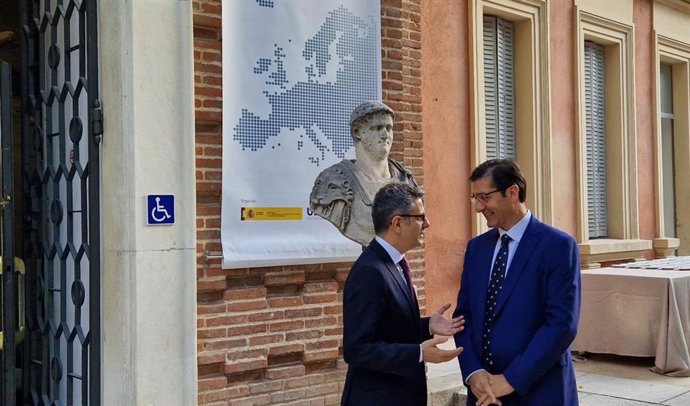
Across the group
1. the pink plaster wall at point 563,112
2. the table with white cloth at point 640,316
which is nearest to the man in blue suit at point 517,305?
the table with white cloth at point 640,316

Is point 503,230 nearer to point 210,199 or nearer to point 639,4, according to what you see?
point 210,199

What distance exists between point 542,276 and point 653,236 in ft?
30.3

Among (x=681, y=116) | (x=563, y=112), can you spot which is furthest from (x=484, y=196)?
(x=681, y=116)

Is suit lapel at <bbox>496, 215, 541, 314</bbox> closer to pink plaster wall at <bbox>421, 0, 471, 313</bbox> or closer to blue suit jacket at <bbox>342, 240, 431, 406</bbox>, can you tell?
blue suit jacket at <bbox>342, 240, 431, 406</bbox>

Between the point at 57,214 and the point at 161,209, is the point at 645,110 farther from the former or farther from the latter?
the point at 57,214

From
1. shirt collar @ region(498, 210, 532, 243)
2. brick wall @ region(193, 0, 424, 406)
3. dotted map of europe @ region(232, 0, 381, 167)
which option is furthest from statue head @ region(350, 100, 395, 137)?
shirt collar @ region(498, 210, 532, 243)

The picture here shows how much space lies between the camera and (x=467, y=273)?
3.37 meters

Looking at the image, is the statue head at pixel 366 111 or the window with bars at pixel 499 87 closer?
the statue head at pixel 366 111

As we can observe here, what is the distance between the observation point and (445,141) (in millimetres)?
8086

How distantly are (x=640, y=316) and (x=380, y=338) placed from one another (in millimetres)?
4900

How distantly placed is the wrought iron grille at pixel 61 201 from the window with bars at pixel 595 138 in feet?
24.5

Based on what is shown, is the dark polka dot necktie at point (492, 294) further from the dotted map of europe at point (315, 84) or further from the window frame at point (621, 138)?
the window frame at point (621, 138)

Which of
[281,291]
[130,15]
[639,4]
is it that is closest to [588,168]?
[639,4]

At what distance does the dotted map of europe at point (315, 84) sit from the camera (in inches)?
222
